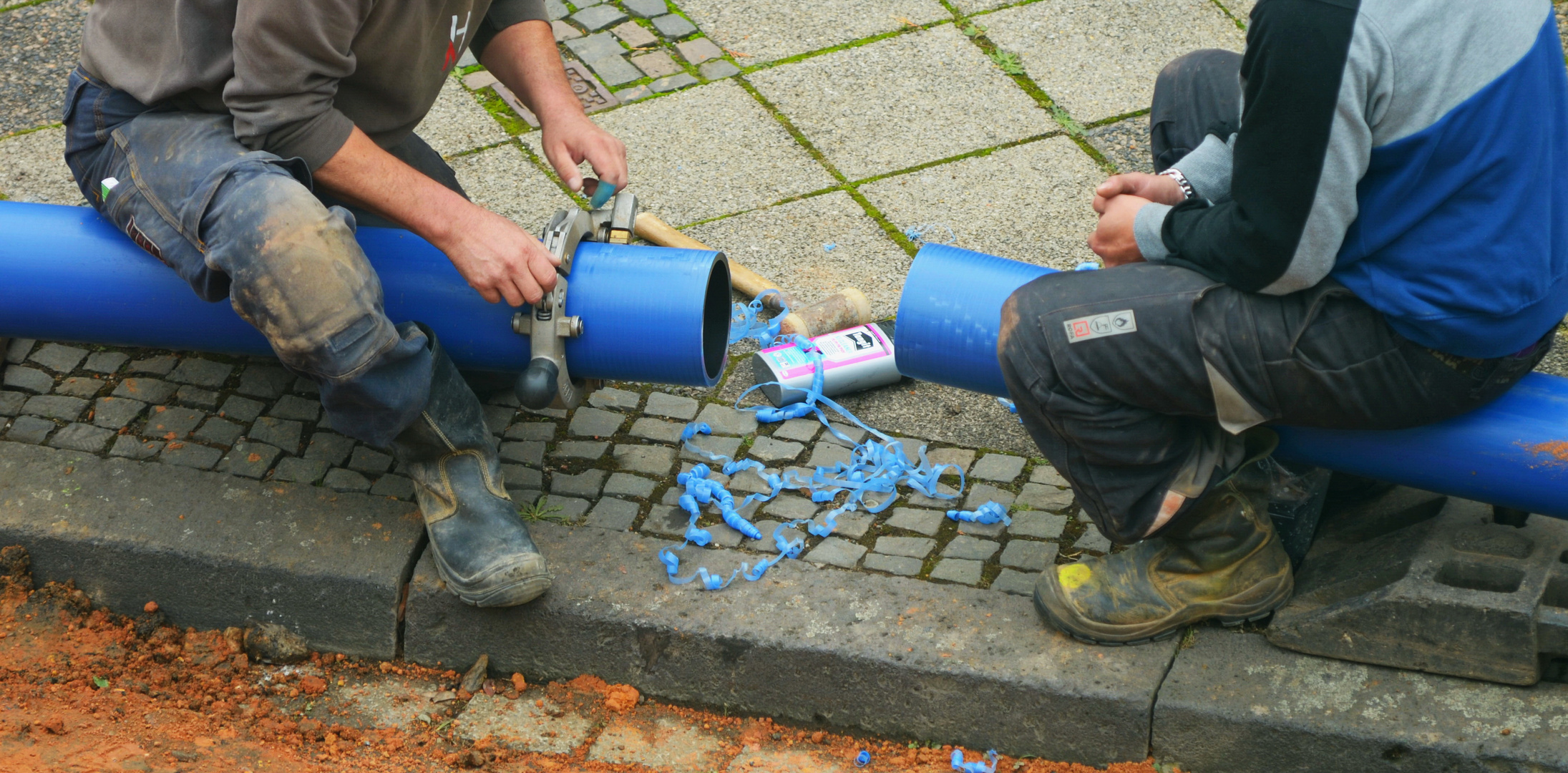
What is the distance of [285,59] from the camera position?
2.32 metres

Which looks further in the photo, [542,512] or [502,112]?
[502,112]

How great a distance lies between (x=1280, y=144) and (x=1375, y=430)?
0.61 m

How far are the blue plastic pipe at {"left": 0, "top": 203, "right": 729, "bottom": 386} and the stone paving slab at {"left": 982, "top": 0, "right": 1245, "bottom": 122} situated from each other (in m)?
1.88

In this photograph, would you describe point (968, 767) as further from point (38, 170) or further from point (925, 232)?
point (38, 170)

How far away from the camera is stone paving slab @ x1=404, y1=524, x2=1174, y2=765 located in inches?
93.8

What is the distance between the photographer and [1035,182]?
12.3 feet

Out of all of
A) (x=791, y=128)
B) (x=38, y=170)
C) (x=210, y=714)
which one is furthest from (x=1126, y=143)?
(x=38, y=170)

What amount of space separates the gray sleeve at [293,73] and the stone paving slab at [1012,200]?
165cm

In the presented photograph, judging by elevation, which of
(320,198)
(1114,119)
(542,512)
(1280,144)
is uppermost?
(1280,144)

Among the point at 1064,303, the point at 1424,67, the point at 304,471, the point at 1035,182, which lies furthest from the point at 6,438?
the point at 1424,67

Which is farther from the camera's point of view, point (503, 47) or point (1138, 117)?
point (1138, 117)

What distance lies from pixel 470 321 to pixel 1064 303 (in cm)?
114

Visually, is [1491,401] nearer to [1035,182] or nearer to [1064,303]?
[1064,303]

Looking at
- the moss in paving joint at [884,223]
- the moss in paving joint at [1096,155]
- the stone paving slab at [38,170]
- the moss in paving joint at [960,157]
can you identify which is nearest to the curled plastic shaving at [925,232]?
the moss in paving joint at [884,223]
